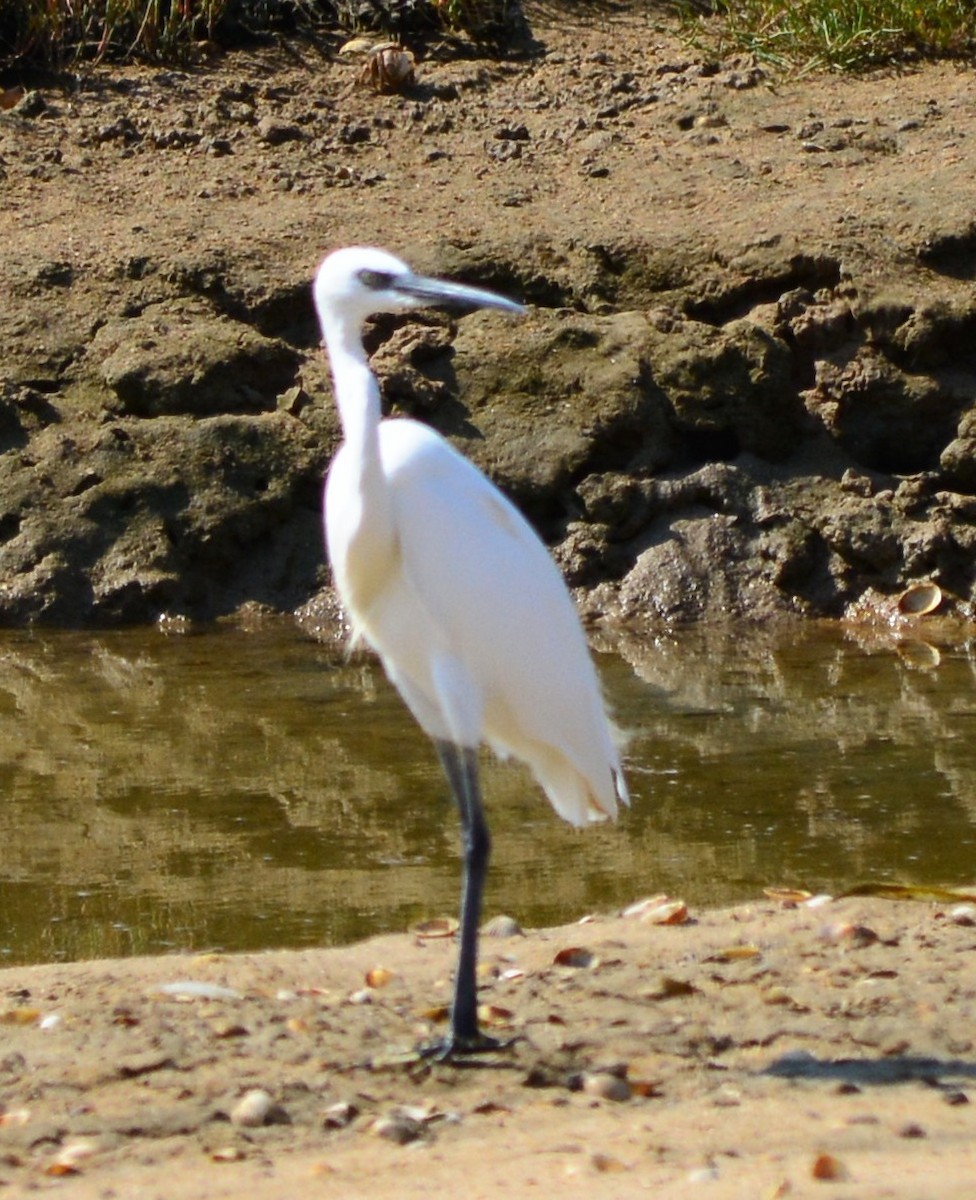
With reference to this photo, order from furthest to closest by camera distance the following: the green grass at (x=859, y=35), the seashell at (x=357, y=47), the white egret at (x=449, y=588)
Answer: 1. the seashell at (x=357, y=47)
2. the green grass at (x=859, y=35)
3. the white egret at (x=449, y=588)

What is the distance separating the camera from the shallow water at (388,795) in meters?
5.38

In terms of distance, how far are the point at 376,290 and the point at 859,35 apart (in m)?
8.87

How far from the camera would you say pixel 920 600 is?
28.9 feet

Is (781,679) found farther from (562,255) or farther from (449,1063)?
(449,1063)

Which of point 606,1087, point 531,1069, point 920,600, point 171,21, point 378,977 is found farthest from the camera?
point 171,21

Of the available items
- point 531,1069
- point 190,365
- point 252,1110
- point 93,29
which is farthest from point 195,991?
point 93,29

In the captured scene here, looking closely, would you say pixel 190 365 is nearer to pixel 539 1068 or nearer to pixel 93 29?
pixel 93 29

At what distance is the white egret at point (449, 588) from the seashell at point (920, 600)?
4.88 m

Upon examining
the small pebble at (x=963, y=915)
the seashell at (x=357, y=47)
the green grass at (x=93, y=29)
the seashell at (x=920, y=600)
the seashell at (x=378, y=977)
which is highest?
the green grass at (x=93, y=29)

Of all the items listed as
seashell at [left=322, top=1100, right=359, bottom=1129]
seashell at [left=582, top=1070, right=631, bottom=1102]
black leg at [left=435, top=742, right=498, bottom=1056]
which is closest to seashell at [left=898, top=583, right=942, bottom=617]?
black leg at [left=435, top=742, right=498, bottom=1056]

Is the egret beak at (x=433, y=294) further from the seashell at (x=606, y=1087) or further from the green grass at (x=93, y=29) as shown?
the green grass at (x=93, y=29)

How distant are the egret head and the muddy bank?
5105mm

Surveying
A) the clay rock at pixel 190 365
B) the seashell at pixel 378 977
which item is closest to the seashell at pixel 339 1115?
the seashell at pixel 378 977

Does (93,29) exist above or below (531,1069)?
above
